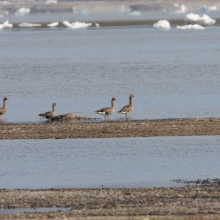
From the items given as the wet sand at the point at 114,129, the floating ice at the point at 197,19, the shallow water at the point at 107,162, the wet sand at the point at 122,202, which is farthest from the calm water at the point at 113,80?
the floating ice at the point at 197,19

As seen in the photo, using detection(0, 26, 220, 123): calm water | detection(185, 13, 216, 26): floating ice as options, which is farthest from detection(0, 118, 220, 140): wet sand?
detection(185, 13, 216, 26): floating ice

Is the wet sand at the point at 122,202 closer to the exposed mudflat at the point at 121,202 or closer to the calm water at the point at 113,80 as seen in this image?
the exposed mudflat at the point at 121,202

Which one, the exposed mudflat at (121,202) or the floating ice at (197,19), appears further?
the floating ice at (197,19)

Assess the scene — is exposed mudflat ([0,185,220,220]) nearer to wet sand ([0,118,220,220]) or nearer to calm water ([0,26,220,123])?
wet sand ([0,118,220,220])

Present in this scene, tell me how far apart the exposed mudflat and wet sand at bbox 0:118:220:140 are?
25.4 ft

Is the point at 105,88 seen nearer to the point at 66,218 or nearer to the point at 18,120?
the point at 18,120

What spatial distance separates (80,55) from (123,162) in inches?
2218

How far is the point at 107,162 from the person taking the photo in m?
17.5

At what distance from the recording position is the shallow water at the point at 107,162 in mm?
15336

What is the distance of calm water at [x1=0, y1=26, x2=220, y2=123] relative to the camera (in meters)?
30.2

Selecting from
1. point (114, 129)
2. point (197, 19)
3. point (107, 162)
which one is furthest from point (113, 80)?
point (197, 19)

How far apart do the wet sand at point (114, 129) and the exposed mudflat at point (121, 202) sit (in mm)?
7753

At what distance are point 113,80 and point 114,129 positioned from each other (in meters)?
22.5

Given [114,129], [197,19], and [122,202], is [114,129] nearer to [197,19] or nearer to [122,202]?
[122,202]
